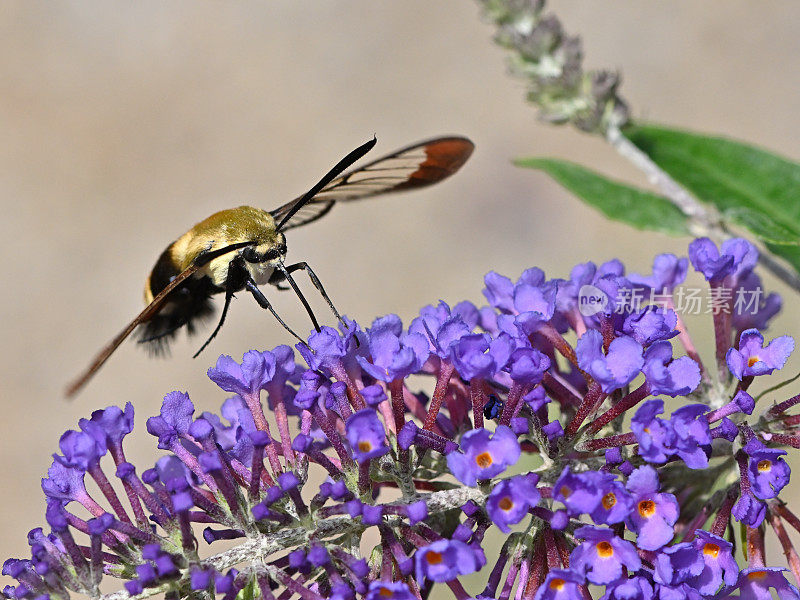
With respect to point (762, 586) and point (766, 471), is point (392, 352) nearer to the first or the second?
point (766, 471)

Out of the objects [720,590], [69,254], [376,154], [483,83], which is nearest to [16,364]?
[69,254]

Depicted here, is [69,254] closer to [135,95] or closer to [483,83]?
[135,95]

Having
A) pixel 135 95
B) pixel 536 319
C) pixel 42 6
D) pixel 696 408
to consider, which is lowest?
pixel 696 408

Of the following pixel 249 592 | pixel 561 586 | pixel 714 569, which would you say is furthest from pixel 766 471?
pixel 249 592

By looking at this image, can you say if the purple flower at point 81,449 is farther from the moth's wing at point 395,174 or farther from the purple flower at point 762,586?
the purple flower at point 762,586

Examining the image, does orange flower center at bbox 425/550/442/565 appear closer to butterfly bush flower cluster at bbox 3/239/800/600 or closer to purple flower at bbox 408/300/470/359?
butterfly bush flower cluster at bbox 3/239/800/600

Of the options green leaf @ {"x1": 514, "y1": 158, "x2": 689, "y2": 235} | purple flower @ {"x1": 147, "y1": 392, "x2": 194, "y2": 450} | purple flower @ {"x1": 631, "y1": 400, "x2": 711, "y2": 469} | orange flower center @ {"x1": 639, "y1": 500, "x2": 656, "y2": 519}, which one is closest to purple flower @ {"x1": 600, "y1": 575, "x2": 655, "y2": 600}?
orange flower center @ {"x1": 639, "y1": 500, "x2": 656, "y2": 519}

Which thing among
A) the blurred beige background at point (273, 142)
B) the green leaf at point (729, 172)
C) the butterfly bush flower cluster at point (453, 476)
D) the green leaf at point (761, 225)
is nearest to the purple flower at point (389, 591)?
the butterfly bush flower cluster at point (453, 476)
